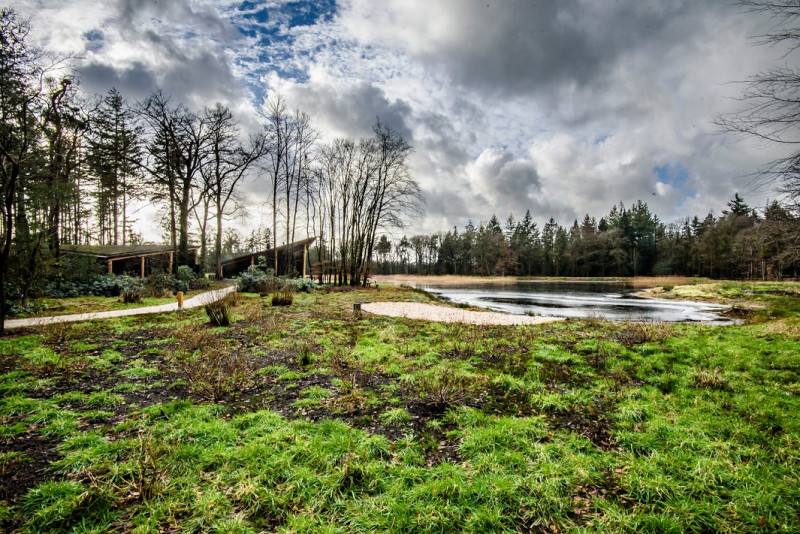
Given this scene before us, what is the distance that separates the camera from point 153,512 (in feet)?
8.60

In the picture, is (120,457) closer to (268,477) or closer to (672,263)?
(268,477)

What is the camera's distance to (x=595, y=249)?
62.1m

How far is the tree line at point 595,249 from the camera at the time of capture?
1807 inches

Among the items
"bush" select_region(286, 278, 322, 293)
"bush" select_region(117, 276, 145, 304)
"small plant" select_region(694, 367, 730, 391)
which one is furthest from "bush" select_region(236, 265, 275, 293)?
"small plant" select_region(694, 367, 730, 391)

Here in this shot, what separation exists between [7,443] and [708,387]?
9.75 metres

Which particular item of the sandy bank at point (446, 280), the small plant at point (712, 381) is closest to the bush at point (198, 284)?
the small plant at point (712, 381)

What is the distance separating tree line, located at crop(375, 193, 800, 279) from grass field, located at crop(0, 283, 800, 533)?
1950 inches

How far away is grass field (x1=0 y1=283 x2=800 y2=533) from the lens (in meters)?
2.67

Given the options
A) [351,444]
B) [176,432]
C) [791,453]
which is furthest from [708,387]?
[176,432]

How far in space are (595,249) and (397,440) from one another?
70.4 meters

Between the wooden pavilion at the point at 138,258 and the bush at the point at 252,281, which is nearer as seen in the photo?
the wooden pavilion at the point at 138,258

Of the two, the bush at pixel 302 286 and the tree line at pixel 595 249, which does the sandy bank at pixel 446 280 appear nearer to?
the tree line at pixel 595 249

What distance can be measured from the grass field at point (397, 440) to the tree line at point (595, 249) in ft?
162

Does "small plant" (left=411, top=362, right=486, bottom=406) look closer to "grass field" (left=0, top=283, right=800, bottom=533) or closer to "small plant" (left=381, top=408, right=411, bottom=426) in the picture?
"grass field" (left=0, top=283, right=800, bottom=533)
